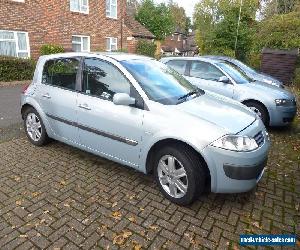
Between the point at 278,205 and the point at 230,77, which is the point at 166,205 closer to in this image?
the point at 278,205

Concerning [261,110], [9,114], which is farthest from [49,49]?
[261,110]

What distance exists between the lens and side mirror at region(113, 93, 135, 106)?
12.3 feet

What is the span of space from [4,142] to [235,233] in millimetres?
4774

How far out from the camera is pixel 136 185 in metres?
4.27

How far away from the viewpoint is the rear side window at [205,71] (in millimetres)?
7516

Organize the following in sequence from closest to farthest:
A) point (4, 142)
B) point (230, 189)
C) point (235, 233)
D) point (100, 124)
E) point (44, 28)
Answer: point (235, 233)
point (230, 189)
point (100, 124)
point (4, 142)
point (44, 28)

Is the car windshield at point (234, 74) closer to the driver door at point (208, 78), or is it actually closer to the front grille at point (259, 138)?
the driver door at point (208, 78)

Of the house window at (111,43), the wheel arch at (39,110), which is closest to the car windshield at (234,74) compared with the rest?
the wheel arch at (39,110)

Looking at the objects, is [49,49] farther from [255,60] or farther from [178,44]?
[178,44]

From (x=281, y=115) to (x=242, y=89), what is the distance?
109cm

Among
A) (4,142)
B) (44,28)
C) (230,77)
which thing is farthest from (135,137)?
(44,28)

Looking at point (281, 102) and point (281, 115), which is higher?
point (281, 102)

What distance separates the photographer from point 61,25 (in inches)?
684

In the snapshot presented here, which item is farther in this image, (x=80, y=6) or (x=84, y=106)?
(x=80, y=6)
